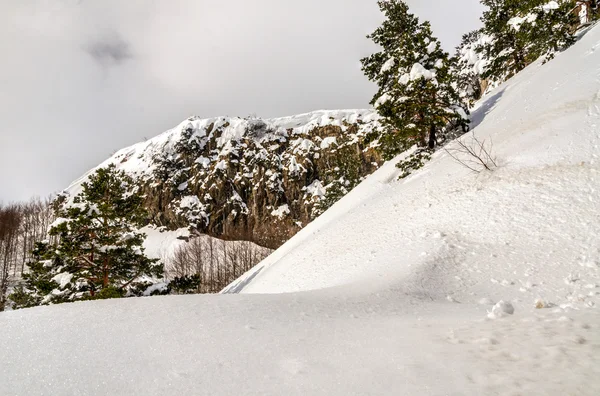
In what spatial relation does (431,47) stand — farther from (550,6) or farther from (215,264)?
(215,264)

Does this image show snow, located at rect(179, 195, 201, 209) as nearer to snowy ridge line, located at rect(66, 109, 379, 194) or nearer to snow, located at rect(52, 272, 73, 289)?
snowy ridge line, located at rect(66, 109, 379, 194)

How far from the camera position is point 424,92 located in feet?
46.2

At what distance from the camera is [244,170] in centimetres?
8312

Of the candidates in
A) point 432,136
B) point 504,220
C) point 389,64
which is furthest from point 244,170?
point 504,220

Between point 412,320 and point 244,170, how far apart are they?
81.7 m

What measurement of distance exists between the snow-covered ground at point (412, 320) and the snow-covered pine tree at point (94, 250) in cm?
956

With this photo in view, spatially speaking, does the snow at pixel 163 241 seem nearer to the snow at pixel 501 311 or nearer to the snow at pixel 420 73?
the snow at pixel 420 73

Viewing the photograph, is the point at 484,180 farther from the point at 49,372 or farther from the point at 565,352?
the point at 49,372

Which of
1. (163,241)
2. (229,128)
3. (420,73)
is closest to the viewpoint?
(420,73)

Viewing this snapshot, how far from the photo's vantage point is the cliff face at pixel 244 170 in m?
76.2

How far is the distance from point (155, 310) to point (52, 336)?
3.57ft

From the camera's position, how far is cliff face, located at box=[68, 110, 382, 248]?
76.2 meters

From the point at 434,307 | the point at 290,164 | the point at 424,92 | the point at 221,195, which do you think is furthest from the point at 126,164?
→ the point at 434,307

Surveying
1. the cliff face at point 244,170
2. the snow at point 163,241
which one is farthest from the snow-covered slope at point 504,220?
the snow at point 163,241
